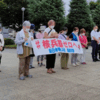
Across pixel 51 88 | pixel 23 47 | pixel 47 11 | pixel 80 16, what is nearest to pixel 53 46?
pixel 23 47

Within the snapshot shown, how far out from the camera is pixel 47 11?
29.1 metres

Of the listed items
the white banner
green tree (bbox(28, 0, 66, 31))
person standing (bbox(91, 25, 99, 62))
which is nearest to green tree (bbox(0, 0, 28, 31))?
green tree (bbox(28, 0, 66, 31))

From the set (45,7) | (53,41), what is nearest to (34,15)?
(45,7)

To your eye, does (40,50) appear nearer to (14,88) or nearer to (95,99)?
(14,88)

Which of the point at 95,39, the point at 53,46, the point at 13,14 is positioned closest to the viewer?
the point at 53,46

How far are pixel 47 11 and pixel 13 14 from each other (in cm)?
877

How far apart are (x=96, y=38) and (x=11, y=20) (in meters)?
27.7

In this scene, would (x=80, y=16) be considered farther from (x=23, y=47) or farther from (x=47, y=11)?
(x=23, y=47)

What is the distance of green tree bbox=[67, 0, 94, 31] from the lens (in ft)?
A: 108

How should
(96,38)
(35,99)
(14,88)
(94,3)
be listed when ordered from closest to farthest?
(35,99) < (14,88) < (96,38) < (94,3)

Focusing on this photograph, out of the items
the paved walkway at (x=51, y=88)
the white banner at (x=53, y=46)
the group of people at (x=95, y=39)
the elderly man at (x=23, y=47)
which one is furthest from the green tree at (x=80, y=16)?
the elderly man at (x=23, y=47)

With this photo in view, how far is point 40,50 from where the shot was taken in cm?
604

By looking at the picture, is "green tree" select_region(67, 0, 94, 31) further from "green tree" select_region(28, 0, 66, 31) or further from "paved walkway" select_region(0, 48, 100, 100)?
"paved walkway" select_region(0, 48, 100, 100)

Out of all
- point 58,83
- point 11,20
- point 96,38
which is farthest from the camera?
A: point 11,20
